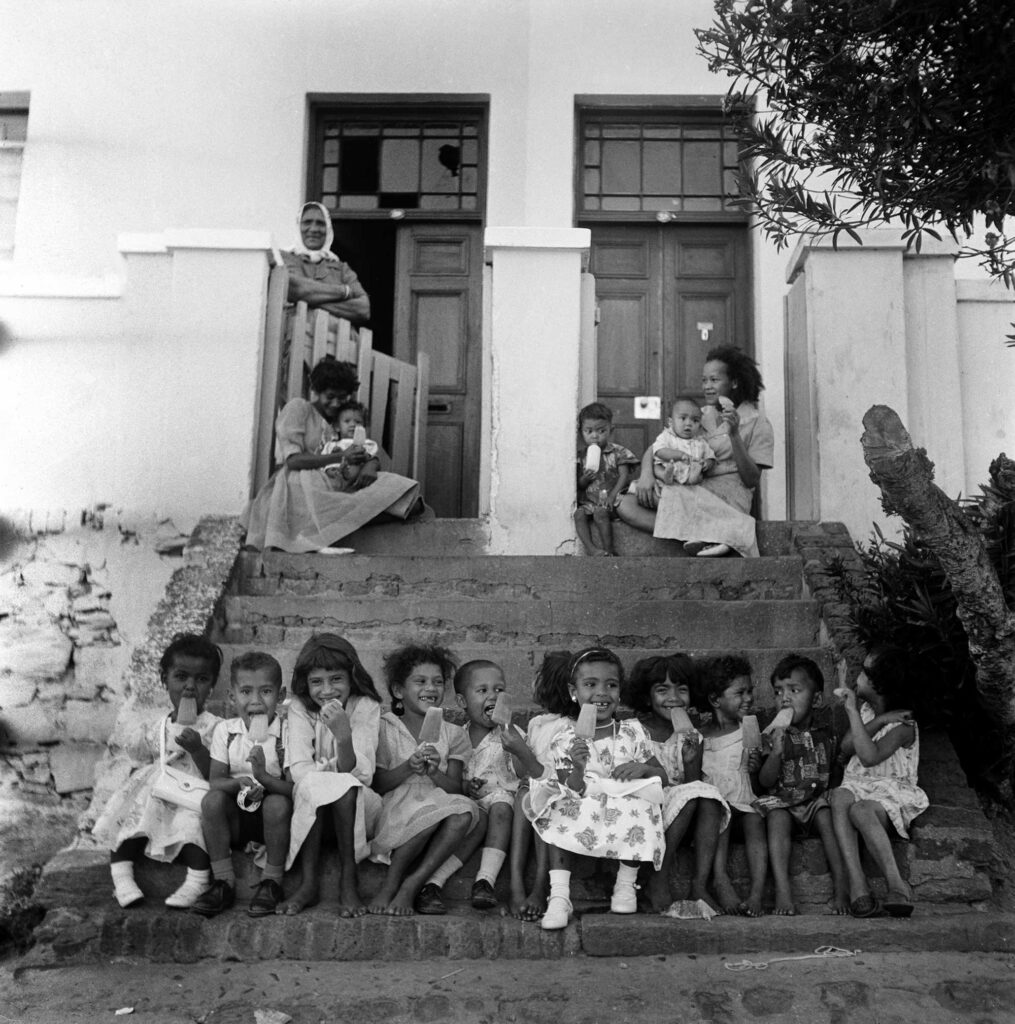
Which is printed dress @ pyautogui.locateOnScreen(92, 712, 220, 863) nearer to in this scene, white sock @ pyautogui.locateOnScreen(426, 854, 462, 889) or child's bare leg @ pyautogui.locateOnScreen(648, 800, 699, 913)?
white sock @ pyautogui.locateOnScreen(426, 854, 462, 889)

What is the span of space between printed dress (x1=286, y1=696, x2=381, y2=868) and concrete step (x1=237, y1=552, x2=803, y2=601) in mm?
1618

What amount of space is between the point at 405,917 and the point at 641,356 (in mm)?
6093

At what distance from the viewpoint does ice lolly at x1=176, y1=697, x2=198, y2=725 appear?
15.7 ft

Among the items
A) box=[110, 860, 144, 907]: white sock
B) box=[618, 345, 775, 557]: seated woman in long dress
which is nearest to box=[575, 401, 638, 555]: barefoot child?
box=[618, 345, 775, 557]: seated woman in long dress

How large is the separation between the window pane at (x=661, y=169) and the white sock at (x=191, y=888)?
6890 millimetres

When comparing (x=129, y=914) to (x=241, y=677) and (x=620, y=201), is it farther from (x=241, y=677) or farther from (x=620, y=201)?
(x=620, y=201)

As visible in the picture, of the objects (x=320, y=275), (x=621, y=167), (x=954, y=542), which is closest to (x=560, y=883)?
(x=954, y=542)

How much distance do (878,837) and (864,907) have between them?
0.80 feet

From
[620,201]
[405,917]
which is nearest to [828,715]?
[405,917]

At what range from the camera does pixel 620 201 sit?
9.91 metres

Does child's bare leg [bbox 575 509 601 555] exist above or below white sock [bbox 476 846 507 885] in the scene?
above

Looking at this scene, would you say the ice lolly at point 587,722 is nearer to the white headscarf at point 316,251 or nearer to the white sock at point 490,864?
the white sock at point 490,864

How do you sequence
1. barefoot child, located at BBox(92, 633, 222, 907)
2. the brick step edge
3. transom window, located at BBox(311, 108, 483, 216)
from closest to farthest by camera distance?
the brick step edge → barefoot child, located at BBox(92, 633, 222, 907) → transom window, located at BBox(311, 108, 483, 216)

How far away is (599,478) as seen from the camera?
7227 millimetres
